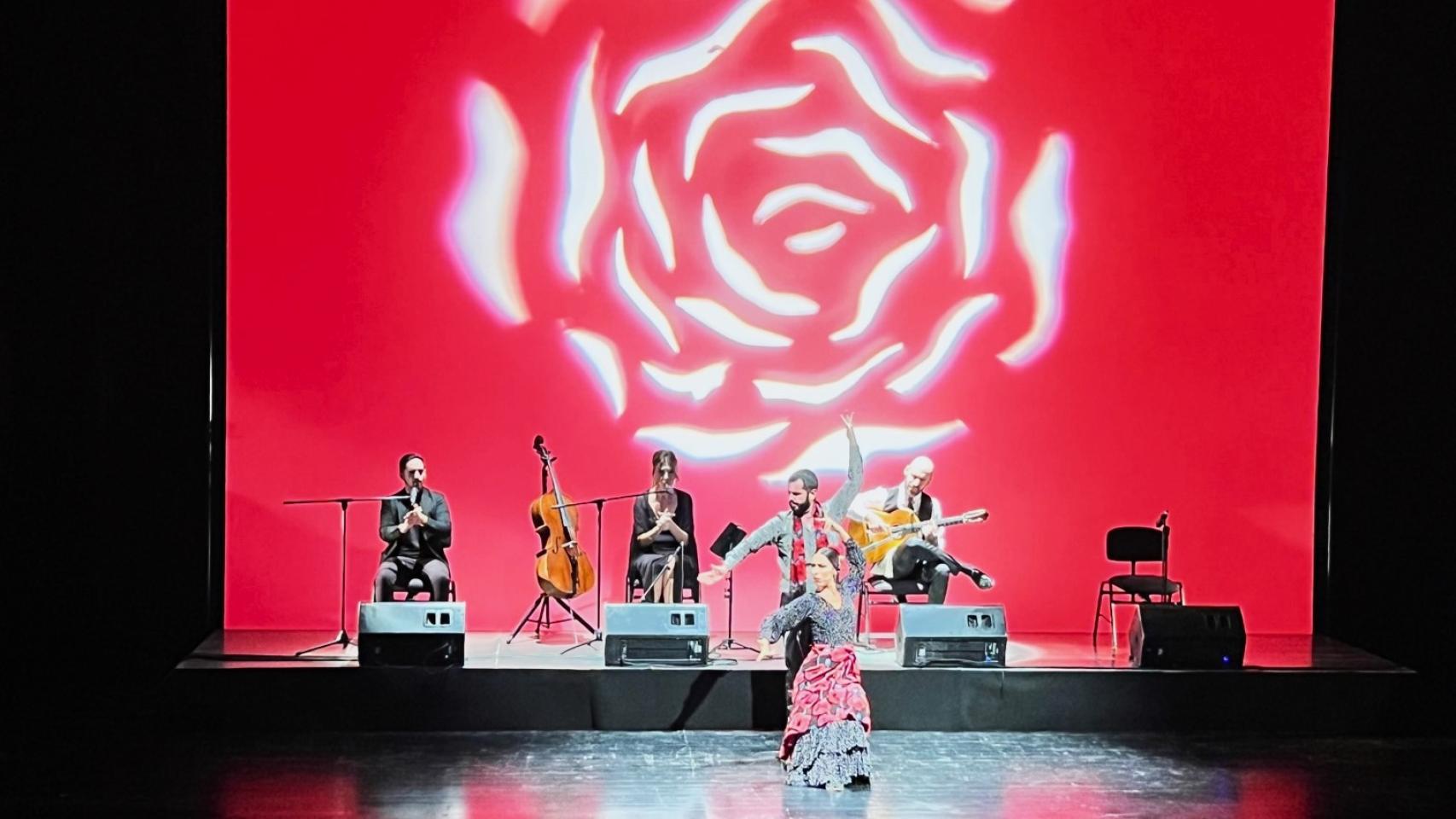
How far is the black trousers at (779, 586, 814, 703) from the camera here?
252 inches

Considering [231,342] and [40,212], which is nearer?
[40,212]

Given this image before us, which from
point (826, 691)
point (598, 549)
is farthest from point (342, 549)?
point (826, 691)

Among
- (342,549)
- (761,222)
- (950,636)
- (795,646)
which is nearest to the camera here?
(795,646)

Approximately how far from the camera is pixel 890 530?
7.42 m

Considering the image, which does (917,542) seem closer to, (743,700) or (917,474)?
(917,474)

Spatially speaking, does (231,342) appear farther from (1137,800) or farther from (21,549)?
(1137,800)

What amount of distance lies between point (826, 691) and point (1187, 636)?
202cm

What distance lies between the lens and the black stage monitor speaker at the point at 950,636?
6.84 metres

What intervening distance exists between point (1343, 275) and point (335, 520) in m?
5.40

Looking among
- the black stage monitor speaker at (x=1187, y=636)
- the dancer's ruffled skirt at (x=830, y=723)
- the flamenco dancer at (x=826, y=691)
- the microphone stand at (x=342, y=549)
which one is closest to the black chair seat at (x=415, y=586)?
the microphone stand at (x=342, y=549)

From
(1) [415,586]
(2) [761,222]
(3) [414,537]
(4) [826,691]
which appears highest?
(2) [761,222]

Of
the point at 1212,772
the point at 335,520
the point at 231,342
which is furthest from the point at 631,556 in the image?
the point at 1212,772

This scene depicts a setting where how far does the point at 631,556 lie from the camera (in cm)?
748

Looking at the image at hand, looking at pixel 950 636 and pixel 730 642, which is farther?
pixel 730 642
